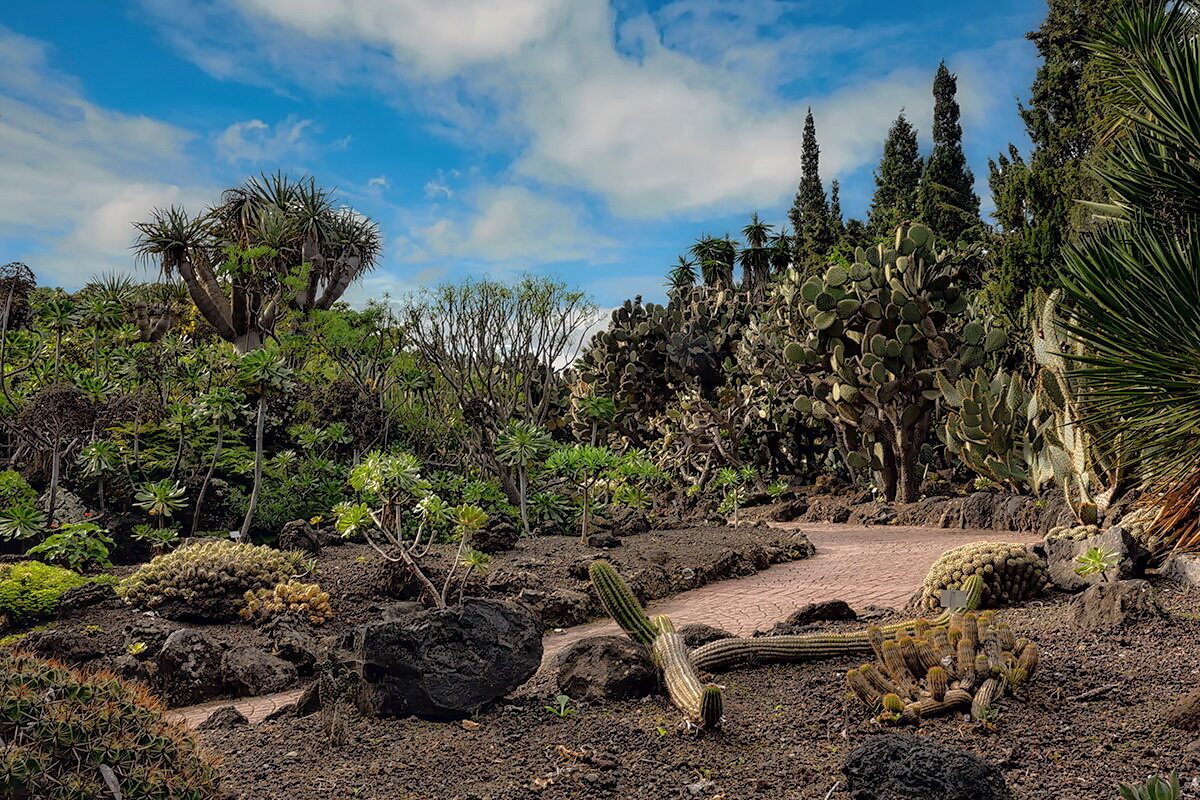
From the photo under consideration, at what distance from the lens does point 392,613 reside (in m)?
6.07

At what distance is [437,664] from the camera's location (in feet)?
12.9

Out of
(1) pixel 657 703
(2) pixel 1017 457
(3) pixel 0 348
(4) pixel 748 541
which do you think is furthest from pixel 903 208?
(1) pixel 657 703

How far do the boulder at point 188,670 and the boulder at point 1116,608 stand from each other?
518 cm

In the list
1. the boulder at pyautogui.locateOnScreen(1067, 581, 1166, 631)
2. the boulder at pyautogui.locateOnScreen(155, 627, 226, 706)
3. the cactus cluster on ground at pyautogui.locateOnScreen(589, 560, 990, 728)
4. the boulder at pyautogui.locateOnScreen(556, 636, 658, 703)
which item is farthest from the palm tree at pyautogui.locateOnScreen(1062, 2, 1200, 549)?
the boulder at pyautogui.locateOnScreen(155, 627, 226, 706)

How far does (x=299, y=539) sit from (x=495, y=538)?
6.07ft

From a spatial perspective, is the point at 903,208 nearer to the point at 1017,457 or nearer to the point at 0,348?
the point at 1017,457

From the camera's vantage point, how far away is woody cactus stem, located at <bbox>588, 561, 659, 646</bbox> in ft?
14.8

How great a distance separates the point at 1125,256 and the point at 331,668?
20.5 ft

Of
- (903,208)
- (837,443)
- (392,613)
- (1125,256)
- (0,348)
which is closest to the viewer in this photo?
(392,613)

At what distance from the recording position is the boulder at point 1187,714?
3355 mm

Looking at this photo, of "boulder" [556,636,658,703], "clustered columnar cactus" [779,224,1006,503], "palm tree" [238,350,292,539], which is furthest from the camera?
"clustered columnar cactus" [779,224,1006,503]

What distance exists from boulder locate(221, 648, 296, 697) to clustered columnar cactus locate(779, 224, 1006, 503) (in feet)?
29.4

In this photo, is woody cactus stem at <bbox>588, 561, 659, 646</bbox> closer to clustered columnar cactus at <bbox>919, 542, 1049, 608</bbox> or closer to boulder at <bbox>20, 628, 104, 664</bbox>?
clustered columnar cactus at <bbox>919, 542, 1049, 608</bbox>

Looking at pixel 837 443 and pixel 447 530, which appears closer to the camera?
pixel 447 530
